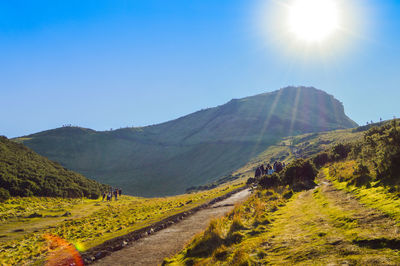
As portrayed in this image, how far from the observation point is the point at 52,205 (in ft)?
120

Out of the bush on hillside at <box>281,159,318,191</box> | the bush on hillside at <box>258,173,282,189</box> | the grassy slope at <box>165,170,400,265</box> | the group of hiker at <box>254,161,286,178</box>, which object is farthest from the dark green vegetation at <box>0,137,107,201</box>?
the bush on hillside at <box>281,159,318,191</box>

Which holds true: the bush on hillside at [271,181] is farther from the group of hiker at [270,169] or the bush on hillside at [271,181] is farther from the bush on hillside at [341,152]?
the bush on hillside at [341,152]

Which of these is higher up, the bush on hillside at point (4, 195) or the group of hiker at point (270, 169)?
the bush on hillside at point (4, 195)

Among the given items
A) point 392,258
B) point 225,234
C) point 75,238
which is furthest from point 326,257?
point 75,238

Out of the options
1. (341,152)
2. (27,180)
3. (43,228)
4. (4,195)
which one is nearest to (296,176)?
(341,152)

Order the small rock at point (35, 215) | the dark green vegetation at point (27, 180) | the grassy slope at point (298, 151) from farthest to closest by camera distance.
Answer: the grassy slope at point (298, 151)
the dark green vegetation at point (27, 180)
the small rock at point (35, 215)

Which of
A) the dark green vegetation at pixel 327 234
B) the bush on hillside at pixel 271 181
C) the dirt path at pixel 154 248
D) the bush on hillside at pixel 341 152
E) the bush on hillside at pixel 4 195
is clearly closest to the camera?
the dark green vegetation at pixel 327 234

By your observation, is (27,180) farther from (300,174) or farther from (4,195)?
(300,174)

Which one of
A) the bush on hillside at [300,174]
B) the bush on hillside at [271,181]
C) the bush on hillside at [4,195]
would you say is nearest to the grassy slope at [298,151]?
the bush on hillside at [271,181]

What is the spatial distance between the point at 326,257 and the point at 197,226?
43.2 ft

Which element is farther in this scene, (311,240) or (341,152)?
(341,152)

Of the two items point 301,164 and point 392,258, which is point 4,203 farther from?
point 392,258

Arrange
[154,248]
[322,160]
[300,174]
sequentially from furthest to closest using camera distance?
[322,160], [300,174], [154,248]

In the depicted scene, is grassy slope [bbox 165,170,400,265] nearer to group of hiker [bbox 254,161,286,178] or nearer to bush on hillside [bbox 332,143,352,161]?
group of hiker [bbox 254,161,286,178]
